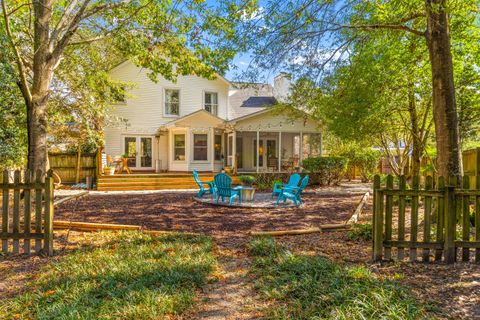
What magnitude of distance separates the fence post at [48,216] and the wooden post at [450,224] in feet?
18.1

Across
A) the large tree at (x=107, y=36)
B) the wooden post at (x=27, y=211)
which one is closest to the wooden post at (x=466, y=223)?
the large tree at (x=107, y=36)

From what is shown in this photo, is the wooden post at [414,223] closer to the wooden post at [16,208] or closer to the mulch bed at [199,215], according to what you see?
the mulch bed at [199,215]

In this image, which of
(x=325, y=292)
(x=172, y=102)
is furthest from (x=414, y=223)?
(x=172, y=102)

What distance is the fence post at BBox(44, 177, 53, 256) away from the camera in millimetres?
4742

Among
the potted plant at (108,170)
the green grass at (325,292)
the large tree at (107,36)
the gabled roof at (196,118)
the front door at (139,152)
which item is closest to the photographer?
the green grass at (325,292)

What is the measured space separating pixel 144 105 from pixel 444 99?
16.5 meters

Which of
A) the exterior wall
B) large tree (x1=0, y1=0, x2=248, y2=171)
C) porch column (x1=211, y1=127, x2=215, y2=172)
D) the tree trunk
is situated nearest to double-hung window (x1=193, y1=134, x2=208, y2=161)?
porch column (x1=211, y1=127, x2=215, y2=172)

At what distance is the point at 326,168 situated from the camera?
675 inches

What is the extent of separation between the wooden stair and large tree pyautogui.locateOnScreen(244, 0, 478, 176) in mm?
10106

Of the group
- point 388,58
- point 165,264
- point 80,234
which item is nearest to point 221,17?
point 388,58

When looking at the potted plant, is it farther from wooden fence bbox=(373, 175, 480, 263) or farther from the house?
wooden fence bbox=(373, 175, 480, 263)

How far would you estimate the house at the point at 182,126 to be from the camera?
1831 centimetres

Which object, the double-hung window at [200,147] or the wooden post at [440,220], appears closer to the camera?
the wooden post at [440,220]

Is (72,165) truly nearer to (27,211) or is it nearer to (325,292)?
(27,211)
